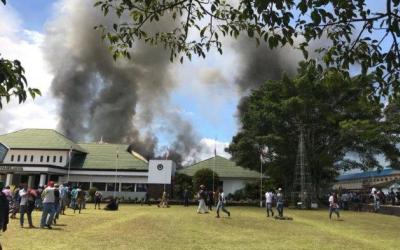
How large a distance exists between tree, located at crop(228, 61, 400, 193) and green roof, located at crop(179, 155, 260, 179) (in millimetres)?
11998

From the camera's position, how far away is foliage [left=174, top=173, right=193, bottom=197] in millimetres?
61406

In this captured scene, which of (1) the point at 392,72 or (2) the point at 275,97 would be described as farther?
(2) the point at 275,97

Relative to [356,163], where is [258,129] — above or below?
above

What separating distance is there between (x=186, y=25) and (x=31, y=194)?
13925 millimetres

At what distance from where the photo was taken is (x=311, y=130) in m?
52.8

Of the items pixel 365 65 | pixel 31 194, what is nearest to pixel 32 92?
pixel 365 65

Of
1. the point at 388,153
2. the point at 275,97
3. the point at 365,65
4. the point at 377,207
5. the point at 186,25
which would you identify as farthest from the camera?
the point at 275,97

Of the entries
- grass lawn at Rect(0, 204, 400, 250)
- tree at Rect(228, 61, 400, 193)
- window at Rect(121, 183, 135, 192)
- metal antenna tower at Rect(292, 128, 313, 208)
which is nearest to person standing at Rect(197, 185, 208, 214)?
grass lawn at Rect(0, 204, 400, 250)

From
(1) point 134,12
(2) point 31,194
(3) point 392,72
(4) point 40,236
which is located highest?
(1) point 134,12

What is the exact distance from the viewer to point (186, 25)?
725 cm

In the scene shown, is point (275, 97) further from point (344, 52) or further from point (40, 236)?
point (344, 52)

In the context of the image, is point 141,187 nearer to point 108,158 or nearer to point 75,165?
point 108,158

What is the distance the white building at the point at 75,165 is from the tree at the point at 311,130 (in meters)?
13.1

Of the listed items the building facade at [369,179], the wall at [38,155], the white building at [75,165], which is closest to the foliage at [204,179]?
the white building at [75,165]
